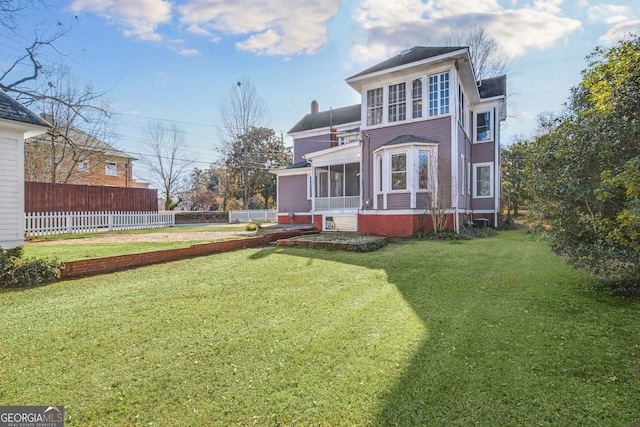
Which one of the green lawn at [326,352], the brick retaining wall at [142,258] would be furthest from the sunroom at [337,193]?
the green lawn at [326,352]

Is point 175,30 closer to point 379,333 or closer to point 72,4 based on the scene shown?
point 72,4

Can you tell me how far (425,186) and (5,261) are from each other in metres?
11.7

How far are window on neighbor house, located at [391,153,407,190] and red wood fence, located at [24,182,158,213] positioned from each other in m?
16.7

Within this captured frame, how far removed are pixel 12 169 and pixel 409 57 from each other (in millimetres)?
13174

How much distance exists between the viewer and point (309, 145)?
2223cm

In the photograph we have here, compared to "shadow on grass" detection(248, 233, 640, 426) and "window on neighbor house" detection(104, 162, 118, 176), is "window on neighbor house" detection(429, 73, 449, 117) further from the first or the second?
"window on neighbor house" detection(104, 162, 118, 176)

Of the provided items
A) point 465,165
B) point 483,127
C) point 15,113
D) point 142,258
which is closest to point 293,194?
point 465,165

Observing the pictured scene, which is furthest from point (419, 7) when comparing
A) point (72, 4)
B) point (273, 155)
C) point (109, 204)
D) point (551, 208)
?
point (273, 155)

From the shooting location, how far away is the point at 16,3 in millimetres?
8516

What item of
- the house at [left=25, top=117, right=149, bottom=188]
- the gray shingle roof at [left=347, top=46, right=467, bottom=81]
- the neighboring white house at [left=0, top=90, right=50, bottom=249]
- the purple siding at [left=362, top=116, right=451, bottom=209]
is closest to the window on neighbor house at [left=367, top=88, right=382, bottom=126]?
the purple siding at [left=362, top=116, right=451, bottom=209]

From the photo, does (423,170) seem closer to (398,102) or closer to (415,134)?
(415,134)

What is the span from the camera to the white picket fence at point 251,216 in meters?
25.0

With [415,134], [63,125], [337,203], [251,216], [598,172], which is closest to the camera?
[598,172]

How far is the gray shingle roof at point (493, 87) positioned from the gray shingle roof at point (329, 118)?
740cm
